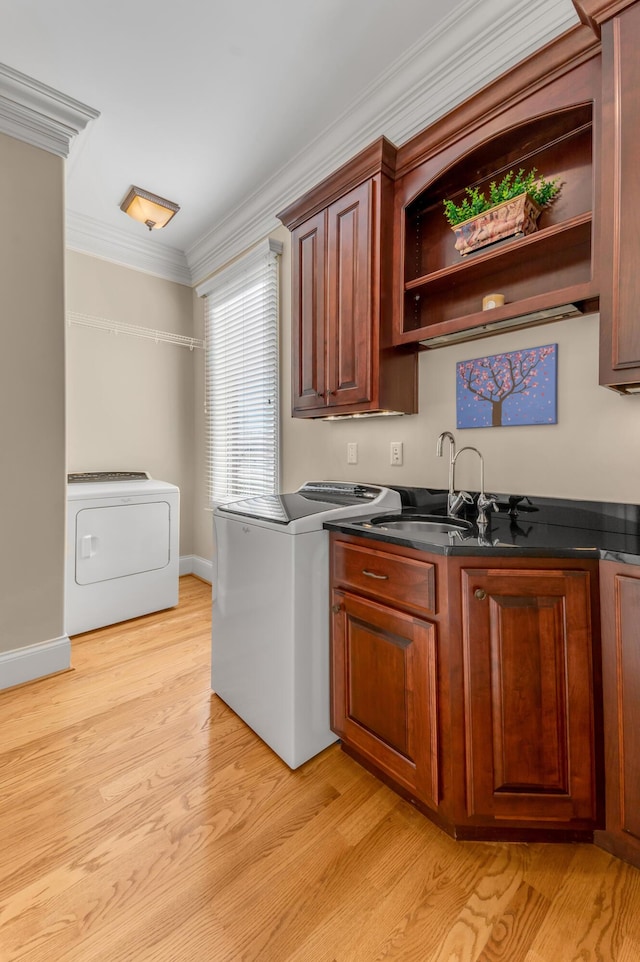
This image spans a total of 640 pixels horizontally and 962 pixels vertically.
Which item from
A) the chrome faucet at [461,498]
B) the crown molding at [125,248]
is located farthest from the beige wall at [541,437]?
the crown molding at [125,248]

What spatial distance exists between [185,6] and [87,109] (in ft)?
2.60

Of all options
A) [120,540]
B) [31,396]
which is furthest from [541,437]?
[120,540]

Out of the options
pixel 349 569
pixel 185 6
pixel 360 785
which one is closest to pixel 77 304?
pixel 185 6

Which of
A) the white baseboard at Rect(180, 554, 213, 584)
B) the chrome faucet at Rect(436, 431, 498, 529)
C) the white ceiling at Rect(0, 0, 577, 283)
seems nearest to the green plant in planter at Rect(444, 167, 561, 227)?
the white ceiling at Rect(0, 0, 577, 283)

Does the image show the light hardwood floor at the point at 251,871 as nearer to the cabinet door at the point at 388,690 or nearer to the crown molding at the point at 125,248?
the cabinet door at the point at 388,690

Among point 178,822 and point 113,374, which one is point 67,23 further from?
point 178,822

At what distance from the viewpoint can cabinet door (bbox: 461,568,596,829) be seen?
1161 mm

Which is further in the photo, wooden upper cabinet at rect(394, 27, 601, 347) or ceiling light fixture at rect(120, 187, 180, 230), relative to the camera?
ceiling light fixture at rect(120, 187, 180, 230)

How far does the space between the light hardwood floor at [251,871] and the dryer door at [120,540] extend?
→ 112cm

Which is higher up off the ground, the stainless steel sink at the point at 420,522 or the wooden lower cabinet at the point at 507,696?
the stainless steel sink at the point at 420,522

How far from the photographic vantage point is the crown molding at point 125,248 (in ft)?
10.4

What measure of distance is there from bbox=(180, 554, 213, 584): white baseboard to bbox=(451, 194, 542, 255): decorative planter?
3.08 meters

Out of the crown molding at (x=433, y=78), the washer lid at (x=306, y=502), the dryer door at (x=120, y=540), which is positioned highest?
the crown molding at (x=433, y=78)

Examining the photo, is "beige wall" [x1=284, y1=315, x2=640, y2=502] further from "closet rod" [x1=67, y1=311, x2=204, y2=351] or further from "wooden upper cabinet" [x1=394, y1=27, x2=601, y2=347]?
"closet rod" [x1=67, y1=311, x2=204, y2=351]
